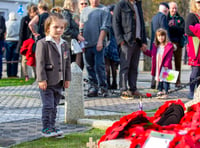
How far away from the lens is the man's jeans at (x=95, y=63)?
1127 cm

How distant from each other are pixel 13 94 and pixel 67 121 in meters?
4.63

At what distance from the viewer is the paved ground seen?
6.86 m

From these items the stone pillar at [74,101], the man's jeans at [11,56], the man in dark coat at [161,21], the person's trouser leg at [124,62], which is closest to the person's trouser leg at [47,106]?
the stone pillar at [74,101]

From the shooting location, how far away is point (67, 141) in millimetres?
6281

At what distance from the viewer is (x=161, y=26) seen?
13.2m

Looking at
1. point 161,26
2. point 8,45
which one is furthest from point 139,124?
point 8,45

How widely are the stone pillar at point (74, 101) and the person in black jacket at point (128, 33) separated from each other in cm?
Answer: 323

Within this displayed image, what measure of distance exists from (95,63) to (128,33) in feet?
3.20

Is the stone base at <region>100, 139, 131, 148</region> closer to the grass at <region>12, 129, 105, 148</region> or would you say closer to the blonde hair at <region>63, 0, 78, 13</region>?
the grass at <region>12, 129, 105, 148</region>

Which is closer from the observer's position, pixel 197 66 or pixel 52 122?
pixel 52 122

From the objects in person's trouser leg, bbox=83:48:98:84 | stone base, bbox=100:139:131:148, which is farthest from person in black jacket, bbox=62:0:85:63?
stone base, bbox=100:139:131:148

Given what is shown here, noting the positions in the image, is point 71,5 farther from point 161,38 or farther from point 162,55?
point 162,55

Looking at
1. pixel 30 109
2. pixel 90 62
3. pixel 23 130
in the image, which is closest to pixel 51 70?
pixel 23 130

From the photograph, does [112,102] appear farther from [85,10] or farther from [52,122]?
[52,122]
